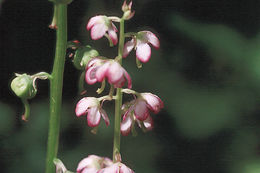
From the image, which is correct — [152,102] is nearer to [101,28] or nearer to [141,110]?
[141,110]

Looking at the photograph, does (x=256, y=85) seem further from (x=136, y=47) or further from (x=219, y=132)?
(x=136, y=47)

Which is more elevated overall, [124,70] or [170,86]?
[124,70]

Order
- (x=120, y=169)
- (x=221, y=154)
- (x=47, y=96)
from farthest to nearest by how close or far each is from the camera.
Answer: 1. (x=221, y=154)
2. (x=47, y=96)
3. (x=120, y=169)

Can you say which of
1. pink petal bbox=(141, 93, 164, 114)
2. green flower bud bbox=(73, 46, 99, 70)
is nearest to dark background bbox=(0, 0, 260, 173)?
green flower bud bbox=(73, 46, 99, 70)

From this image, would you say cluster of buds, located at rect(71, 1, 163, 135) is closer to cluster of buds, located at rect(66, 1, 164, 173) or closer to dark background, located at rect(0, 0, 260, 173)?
cluster of buds, located at rect(66, 1, 164, 173)

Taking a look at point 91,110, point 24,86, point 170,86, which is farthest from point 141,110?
point 170,86

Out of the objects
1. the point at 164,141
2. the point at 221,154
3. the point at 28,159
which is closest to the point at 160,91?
the point at 164,141
